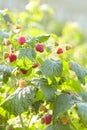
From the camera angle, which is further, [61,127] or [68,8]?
[68,8]

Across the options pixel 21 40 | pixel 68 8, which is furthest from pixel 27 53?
pixel 68 8

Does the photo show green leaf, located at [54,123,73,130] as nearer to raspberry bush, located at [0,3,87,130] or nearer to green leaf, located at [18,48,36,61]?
raspberry bush, located at [0,3,87,130]

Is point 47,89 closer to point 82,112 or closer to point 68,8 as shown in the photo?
point 82,112

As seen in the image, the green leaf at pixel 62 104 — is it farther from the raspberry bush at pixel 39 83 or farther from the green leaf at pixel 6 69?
the green leaf at pixel 6 69

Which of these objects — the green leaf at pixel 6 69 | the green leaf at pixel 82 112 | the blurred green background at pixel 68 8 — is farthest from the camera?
the blurred green background at pixel 68 8

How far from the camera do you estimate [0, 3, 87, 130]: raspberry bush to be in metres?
1.50

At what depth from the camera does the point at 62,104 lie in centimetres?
151

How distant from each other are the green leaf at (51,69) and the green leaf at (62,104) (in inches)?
2.8

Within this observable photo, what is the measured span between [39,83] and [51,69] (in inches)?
2.3

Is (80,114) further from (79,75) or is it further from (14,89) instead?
(14,89)

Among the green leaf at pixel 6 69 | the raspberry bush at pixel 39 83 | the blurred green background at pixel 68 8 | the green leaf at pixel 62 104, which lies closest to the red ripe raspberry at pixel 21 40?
the raspberry bush at pixel 39 83

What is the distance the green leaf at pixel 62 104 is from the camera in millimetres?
1484

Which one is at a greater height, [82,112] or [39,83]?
[39,83]

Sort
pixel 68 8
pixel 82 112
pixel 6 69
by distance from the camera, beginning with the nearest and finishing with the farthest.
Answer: pixel 82 112 < pixel 6 69 < pixel 68 8
